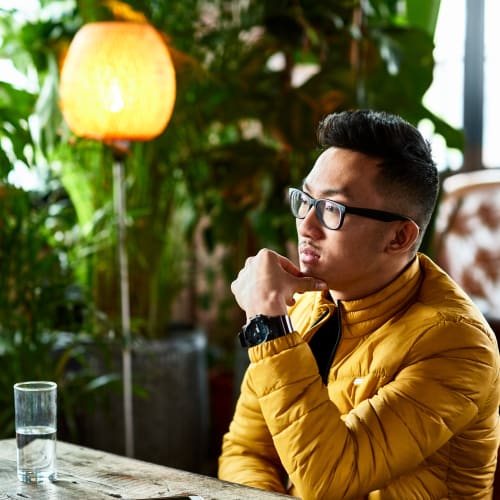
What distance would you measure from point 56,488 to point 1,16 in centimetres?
230

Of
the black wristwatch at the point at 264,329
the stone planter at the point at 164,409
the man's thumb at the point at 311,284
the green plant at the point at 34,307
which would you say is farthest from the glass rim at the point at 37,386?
the stone planter at the point at 164,409

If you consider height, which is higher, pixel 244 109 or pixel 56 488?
pixel 244 109

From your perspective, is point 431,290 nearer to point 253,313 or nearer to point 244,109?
point 253,313

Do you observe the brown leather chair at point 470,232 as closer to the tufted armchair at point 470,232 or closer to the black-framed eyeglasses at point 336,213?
the tufted armchair at point 470,232

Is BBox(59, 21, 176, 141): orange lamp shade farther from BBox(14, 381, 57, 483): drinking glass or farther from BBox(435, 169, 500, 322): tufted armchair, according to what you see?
BBox(14, 381, 57, 483): drinking glass

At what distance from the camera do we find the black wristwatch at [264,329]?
1.29 m

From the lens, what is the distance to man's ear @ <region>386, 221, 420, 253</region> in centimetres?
138

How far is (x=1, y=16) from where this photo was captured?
10.2 feet

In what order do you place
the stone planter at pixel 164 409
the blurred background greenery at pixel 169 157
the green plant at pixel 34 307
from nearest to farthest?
the green plant at pixel 34 307 → the blurred background greenery at pixel 169 157 → the stone planter at pixel 164 409

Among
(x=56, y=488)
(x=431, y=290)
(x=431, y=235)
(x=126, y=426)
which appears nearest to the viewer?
(x=56, y=488)

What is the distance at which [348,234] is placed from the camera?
1359mm

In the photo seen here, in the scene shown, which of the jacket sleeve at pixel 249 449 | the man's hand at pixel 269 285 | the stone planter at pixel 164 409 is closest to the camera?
the man's hand at pixel 269 285

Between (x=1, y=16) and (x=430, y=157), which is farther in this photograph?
(x=1, y=16)

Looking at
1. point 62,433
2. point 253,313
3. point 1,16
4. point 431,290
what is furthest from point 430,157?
point 1,16
